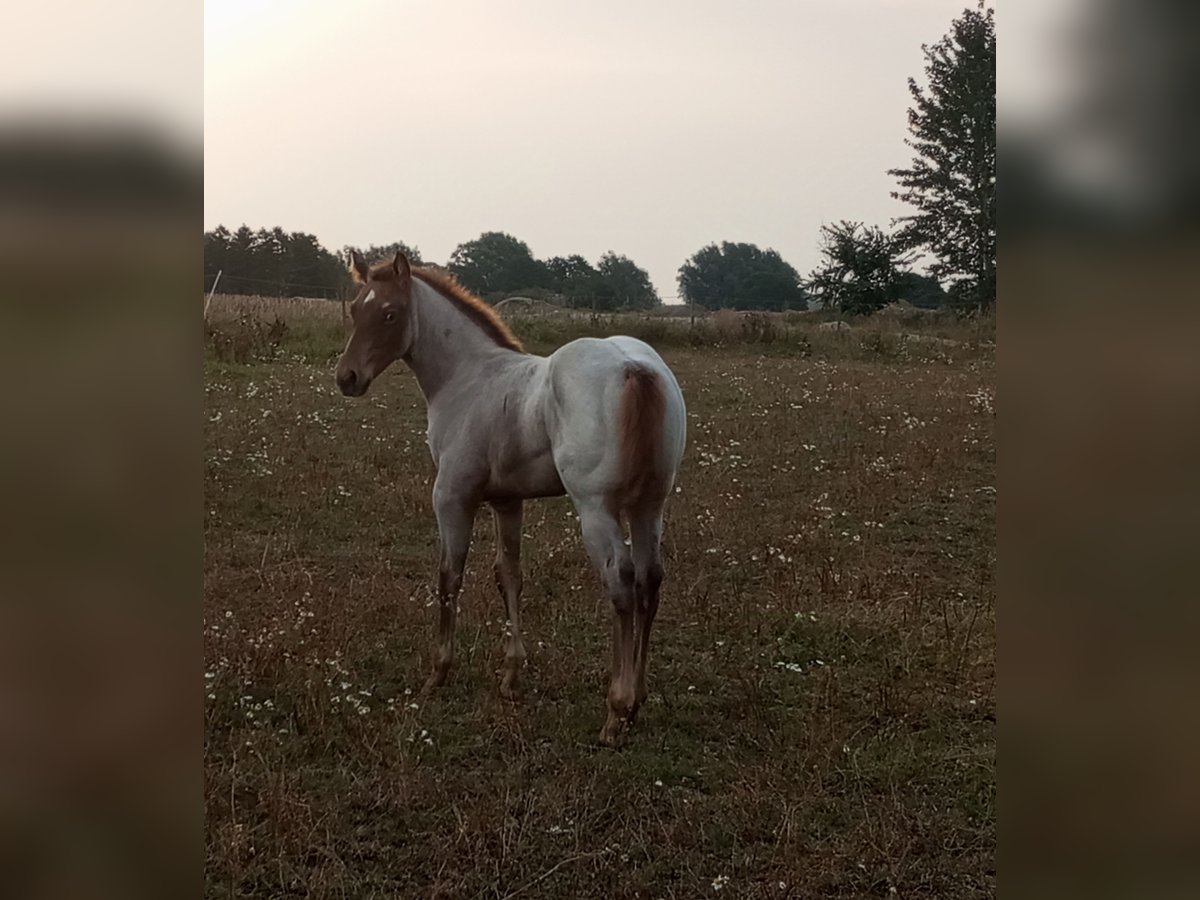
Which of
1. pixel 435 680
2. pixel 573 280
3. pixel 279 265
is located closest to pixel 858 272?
pixel 573 280

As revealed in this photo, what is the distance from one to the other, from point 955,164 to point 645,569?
862 inches

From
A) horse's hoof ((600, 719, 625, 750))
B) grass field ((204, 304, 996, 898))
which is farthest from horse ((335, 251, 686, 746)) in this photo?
grass field ((204, 304, 996, 898))

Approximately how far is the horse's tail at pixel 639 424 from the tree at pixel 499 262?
16.0 metres

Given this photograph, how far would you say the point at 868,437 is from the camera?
32.3 feet

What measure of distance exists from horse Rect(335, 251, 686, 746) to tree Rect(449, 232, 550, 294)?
14988mm

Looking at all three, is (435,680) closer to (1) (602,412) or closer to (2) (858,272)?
(1) (602,412)

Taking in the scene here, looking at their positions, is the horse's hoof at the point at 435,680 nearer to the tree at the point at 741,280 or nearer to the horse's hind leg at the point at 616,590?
the horse's hind leg at the point at 616,590

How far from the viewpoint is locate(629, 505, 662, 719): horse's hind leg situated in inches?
154
